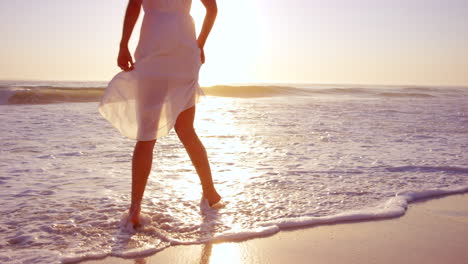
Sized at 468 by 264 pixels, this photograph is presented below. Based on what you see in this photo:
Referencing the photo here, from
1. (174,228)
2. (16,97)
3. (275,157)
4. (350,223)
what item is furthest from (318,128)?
(16,97)

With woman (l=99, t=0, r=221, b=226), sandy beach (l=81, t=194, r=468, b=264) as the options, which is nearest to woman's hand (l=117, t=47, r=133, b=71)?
woman (l=99, t=0, r=221, b=226)

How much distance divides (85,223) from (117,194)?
0.60 meters

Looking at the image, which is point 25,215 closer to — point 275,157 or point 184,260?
point 184,260

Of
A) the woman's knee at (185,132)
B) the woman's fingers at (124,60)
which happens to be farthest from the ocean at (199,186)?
the woman's fingers at (124,60)

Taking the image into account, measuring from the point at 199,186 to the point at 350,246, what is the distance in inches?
55.3

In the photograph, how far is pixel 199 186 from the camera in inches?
134

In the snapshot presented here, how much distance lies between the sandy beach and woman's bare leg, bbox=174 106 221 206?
60 centimetres

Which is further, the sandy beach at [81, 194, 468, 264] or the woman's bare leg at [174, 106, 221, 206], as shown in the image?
the woman's bare leg at [174, 106, 221, 206]

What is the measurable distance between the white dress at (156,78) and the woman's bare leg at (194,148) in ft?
0.56

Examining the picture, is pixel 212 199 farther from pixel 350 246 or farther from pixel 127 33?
pixel 127 33

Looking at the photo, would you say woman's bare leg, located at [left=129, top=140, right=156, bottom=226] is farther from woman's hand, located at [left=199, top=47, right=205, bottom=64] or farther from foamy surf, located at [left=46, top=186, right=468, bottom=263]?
woman's hand, located at [left=199, top=47, right=205, bottom=64]

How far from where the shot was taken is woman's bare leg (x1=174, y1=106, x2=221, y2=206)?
273 centimetres

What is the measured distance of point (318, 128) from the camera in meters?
7.04

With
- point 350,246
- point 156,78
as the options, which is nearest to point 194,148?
point 156,78
